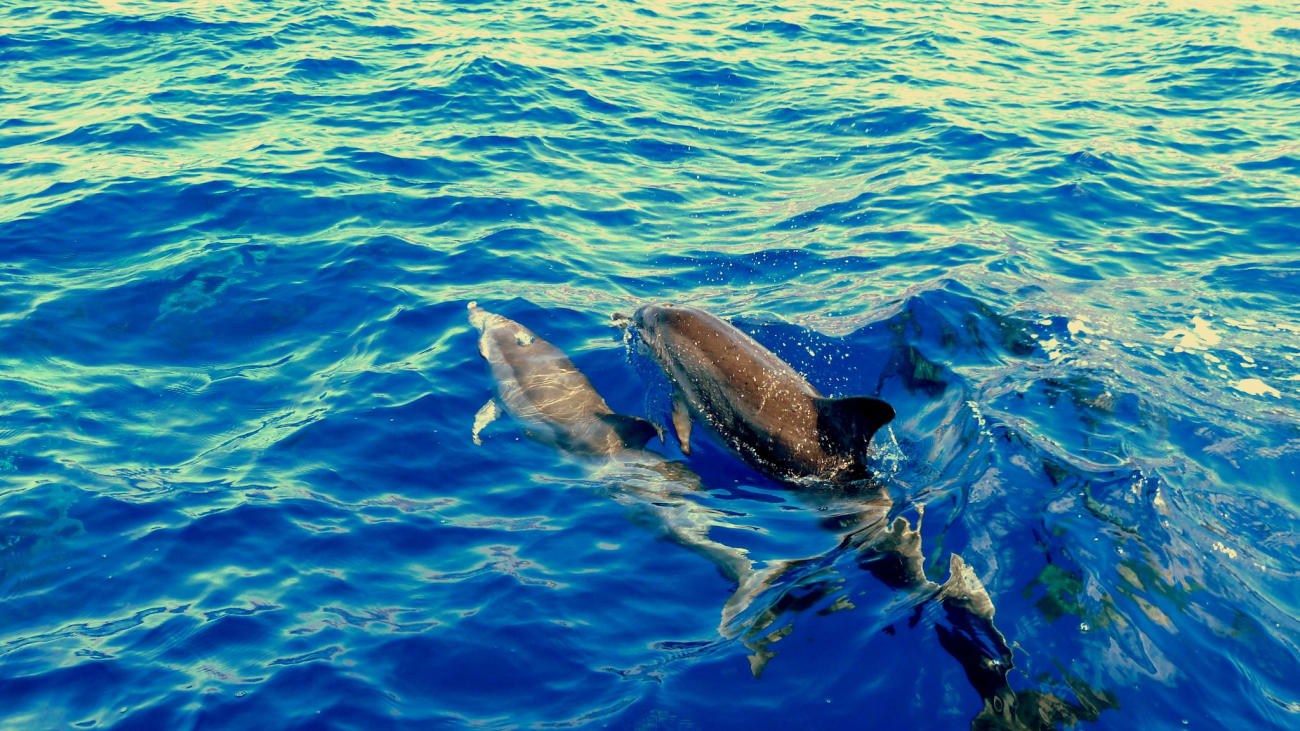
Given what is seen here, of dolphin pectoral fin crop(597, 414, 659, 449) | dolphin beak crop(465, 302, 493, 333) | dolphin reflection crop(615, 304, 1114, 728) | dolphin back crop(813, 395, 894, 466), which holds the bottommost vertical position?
dolphin beak crop(465, 302, 493, 333)

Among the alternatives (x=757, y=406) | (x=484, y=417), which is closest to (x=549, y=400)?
(x=484, y=417)

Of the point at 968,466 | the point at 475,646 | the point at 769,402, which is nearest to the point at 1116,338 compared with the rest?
the point at 968,466

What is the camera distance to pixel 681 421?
9.88 meters

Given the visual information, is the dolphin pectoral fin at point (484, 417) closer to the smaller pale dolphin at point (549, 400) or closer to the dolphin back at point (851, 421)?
the smaller pale dolphin at point (549, 400)

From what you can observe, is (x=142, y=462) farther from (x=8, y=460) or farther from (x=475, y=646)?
(x=475, y=646)

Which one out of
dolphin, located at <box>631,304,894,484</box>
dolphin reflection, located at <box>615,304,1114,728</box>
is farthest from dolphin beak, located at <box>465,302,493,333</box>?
dolphin, located at <box>631,304,894,484</box>

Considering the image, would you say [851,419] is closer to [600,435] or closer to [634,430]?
[634,430]

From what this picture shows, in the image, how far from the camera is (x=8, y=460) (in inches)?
357

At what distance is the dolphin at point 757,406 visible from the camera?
345 inches

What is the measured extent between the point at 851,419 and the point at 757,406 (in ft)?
3.50

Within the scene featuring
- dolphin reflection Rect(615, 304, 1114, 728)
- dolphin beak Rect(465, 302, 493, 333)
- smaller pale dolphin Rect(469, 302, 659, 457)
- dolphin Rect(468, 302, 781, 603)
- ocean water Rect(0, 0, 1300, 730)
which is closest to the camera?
dolphin reflection Rect(615, 304, 1114, 728)

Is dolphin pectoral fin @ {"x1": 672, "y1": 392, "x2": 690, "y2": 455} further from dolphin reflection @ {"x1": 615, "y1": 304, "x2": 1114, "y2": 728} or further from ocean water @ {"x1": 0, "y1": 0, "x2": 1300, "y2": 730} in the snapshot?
ocean water @ {"x1": 0, "y1": 0, "x2": 1300, "y2": 730}

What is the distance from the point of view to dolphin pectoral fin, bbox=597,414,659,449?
9.69 metres

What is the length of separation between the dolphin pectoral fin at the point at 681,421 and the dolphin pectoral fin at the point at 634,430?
0.76ft
